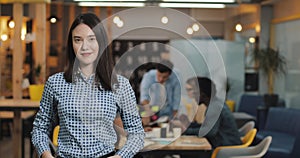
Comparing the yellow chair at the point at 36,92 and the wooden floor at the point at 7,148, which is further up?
the yellow chair at the point at 36,92

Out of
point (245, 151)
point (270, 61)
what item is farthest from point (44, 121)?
point (270, 61)

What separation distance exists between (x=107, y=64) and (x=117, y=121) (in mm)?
565

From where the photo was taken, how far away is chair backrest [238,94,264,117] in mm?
10419

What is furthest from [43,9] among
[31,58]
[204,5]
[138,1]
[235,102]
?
[235,102]

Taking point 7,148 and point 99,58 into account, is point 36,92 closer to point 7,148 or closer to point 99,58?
point 7,148

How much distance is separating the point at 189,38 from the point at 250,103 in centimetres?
228

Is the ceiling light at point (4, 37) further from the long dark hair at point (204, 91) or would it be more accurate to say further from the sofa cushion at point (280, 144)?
the long dark hair at point (204, 91)

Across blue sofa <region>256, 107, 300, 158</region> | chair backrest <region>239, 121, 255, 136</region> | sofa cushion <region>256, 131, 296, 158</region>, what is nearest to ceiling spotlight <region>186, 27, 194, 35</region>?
blue sofa <region>256, 107, 300, 158</region>

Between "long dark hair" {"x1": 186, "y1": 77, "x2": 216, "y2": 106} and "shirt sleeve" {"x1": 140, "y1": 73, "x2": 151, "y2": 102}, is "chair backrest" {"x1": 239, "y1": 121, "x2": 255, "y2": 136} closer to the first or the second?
"long dark hair" {"x1": 186, "y1": 77, "x2": 216, "y2": 106}

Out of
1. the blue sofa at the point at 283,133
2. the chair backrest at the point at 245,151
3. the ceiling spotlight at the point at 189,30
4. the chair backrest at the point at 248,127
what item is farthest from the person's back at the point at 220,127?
the ceiling spotlight at the point at 189,30

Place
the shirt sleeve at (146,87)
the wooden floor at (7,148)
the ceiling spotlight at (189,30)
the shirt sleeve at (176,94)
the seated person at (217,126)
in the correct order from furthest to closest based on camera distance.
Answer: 1. the ceiling spotlight at (189,30)
2. the wooden floor at (7,148)
3. the shirt sleeve at (146,87)
4. the shirt sleeve at (176,94)
5. the seated person at (217,126)

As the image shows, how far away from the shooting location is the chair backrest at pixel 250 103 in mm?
10419

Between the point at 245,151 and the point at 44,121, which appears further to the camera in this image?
the point at 245,151

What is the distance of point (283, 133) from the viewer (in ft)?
26.8
